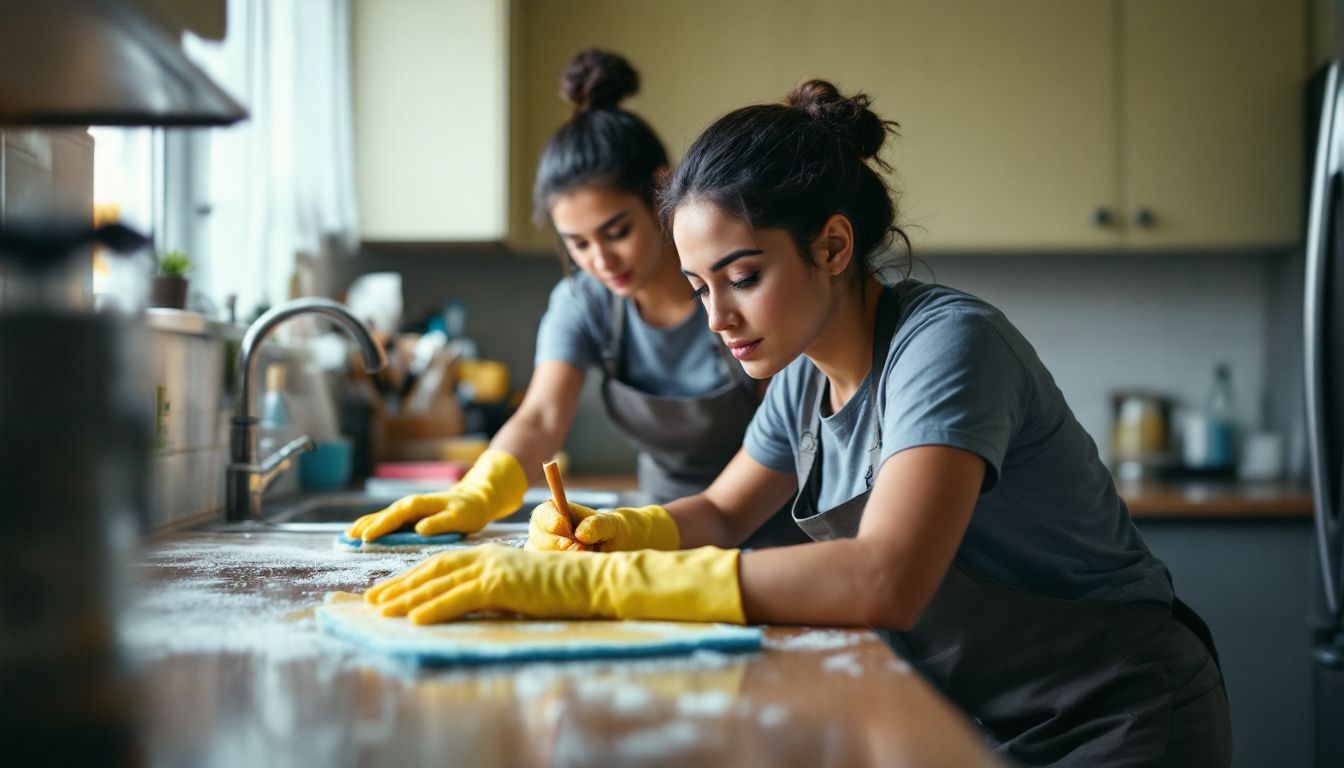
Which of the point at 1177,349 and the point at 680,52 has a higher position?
the point at 680,52

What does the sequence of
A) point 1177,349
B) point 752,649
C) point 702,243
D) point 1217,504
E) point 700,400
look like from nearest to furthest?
point 752,649 < point 702,243 < point 700,400 < point 1217,504 < point 1177,349

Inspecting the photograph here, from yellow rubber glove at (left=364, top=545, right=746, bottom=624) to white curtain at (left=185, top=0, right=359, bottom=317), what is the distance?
4.04 feet

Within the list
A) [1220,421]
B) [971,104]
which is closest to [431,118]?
[971,104]

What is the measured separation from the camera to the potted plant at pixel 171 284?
1666 millimetres

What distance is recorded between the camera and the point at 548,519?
46.3 inches

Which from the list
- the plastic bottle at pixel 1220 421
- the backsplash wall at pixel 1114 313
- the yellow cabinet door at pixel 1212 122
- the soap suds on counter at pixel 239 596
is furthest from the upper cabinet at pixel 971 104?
the soap suds on counter at pixel 239 596

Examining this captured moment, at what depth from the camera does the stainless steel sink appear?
1569mm

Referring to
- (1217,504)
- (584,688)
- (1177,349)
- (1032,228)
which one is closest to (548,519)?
(584,688)

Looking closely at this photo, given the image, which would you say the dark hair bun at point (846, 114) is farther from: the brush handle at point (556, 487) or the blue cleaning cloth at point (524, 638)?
the blue cleaning cloth at point (524, 638)

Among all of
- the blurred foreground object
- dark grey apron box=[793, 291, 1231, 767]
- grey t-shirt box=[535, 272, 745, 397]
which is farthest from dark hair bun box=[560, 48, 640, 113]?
the blurred foreground object

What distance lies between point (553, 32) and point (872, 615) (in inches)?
91.2

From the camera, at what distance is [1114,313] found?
121 inches

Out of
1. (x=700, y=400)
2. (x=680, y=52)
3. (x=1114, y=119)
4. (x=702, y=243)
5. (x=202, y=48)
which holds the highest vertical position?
(x=680, y=52)

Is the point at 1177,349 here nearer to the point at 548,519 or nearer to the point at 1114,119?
the point at 1114,119
